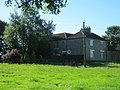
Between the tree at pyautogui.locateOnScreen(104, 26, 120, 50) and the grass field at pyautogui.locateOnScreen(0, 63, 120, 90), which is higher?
the tree at pyautogui.locateOnScreen(104, 26, 120, 50)

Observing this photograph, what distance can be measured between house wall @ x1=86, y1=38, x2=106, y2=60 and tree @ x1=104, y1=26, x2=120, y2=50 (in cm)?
1860

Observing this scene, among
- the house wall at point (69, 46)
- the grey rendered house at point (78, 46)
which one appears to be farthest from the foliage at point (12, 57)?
the house wall at point (69, 46)

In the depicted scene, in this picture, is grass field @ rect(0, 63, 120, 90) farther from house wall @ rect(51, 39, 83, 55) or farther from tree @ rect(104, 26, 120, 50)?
tree @ rect(104, 26, 120, 50)

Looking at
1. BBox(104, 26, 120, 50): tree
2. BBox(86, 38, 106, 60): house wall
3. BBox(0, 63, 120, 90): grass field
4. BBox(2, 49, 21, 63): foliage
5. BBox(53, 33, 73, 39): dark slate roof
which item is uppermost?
BBox(104, 26, 120, 50): tree

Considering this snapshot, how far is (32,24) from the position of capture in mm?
75812

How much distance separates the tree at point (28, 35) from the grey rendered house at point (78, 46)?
5523 mm

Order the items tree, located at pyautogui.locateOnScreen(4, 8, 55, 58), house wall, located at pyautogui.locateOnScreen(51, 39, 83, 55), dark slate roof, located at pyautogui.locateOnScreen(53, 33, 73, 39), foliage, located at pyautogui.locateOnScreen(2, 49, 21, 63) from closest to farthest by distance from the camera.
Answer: foliage, located at pyautogui.locateOnScreen(2, 49, 21, 63)
tree, located at pyautogui.locateOnScreen(4, 8, 55, 58)
house wall, located at pyautogui.locateOnScreen(51, 39, 83, 55)
dark slate roof, located at pyautogui.locateOnScreen(53, 33, 73, 39)

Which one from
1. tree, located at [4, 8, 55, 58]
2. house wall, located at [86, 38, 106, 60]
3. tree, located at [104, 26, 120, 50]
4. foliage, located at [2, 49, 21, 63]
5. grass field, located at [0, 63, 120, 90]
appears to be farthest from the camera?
tree, located at [104, 26, 120, 50]

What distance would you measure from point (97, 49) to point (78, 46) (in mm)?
6139

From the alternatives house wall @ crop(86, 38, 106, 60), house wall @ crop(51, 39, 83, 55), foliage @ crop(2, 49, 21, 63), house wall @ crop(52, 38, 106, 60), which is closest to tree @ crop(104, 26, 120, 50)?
house wall @ crop(86, 38, 106, 60)

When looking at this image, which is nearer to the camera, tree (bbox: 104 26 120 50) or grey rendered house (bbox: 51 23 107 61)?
grey rendered house (bbox: 51 23 107 61)

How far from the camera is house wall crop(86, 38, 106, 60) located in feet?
258

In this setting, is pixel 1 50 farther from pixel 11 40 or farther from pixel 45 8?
pixel 45 8

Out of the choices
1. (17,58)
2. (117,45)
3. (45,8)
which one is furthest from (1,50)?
(45,8)
